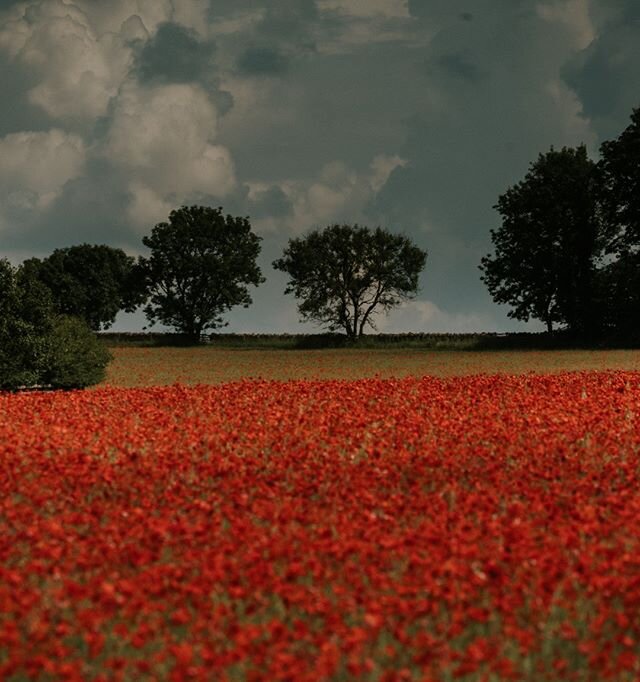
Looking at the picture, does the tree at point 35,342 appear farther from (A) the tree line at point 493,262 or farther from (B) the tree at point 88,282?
(B) the tree at point 88,282

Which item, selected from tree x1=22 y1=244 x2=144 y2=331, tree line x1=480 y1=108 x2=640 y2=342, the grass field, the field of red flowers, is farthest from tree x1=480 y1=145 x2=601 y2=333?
the field of red flowers

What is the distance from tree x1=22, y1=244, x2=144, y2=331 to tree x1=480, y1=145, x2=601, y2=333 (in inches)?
1662

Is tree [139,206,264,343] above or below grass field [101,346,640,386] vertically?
above

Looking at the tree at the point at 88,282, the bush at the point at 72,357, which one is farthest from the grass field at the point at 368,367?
the tree at the point at 88,282

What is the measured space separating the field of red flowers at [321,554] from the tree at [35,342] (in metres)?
11.9

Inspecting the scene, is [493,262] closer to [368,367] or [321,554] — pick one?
[368,367]

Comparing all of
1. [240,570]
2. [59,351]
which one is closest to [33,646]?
[240,570]

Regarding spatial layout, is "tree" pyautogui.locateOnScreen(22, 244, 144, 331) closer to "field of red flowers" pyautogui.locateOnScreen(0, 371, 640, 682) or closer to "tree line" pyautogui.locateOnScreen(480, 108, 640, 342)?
"tree line" pyautogui.locateOnScreen(480, 108, 640, 342)

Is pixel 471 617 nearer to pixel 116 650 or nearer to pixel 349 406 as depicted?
pixel 116 650

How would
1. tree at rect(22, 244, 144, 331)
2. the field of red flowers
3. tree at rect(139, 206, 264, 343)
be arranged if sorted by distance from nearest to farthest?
the field of red flowers
tree at rect(139, 206, 264, 343)
tree at rect(22, 244, 144, 331)

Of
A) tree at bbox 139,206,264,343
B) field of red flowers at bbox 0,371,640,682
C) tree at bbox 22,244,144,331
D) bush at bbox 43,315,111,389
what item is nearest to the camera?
field of red flowers at bbox 0,371,640,682

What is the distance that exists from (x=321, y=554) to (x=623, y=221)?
63.2 metres

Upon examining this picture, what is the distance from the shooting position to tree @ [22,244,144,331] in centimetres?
9938

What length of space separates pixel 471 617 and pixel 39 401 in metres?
18.7
